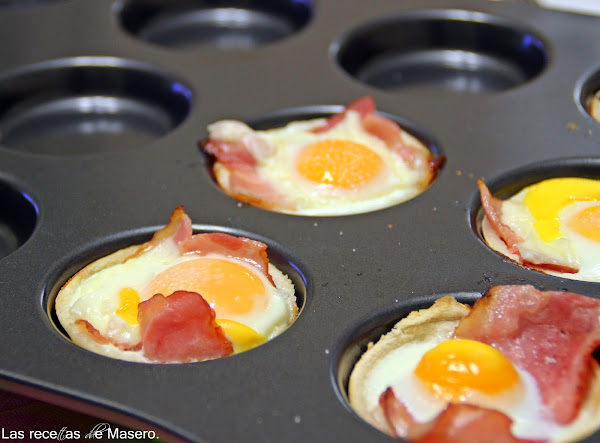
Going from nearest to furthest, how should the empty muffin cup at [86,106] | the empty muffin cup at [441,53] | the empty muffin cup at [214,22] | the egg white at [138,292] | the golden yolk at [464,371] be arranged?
the golden yolk at [464,371] < the egg white at [138,292] < the empty muffin cup at [86,106] < the empty muffin cup at [441,53] < the empty muffin cup at [214,22]

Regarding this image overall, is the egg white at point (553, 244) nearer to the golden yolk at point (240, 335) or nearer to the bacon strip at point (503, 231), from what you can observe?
the bacon strip at point (503, 231)

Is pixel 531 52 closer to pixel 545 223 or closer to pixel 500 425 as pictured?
pixel 545 223

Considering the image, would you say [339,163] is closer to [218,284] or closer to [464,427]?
[218,284]

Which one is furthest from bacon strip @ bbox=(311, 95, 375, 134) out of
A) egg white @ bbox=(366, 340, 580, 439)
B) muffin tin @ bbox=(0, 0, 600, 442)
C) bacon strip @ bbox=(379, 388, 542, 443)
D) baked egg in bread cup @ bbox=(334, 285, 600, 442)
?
bacon strip @ bbox=(379, 388, 542, 443)

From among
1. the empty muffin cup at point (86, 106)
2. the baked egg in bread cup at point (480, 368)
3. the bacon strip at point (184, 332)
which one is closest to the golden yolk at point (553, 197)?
the baked egg in bread cup at point (480, 368)

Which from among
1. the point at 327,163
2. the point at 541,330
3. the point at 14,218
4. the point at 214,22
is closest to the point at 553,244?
the point at 541,330

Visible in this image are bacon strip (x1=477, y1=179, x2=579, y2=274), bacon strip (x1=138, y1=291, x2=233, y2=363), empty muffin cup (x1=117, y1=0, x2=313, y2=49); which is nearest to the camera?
bacon strip (x1=138, y1=291, x2=233, y2=363)

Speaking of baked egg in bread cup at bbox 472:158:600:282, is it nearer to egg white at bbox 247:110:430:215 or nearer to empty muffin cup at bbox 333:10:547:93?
egg white at bbox 247:110:430:215
